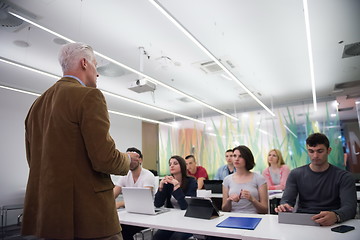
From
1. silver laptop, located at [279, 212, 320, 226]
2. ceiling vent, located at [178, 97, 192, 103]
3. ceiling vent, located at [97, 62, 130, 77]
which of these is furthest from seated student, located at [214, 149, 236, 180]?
silver laptop, located at [279, 212, 320, 226]

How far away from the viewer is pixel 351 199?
1869 mm

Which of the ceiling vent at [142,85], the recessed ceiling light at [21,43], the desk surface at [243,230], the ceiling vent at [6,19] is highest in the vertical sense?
the recessed ceiling light at [21,43]

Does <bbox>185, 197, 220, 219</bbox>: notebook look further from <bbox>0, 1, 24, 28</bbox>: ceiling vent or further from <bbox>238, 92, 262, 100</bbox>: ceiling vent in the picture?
<bbox>238, 92, 262, 100</bbox>: ceiling vent

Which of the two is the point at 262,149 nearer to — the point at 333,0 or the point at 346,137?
the point at 346,137

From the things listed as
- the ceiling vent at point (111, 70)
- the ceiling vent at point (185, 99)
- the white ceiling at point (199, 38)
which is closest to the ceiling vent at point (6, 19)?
the white ceiling at point (199, 38)

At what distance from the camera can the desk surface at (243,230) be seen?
1.48m

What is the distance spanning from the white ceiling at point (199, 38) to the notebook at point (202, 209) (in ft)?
7.76

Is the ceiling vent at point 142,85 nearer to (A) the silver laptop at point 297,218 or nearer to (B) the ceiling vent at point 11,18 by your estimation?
(B) the ceiling vent at point 11,18

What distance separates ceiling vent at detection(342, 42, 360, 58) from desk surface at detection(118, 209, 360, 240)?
3686 millimetres

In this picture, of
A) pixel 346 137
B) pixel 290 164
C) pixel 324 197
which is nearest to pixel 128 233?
pixel 324 197

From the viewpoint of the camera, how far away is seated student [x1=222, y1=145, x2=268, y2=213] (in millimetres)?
2373

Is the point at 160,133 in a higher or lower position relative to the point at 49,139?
higher

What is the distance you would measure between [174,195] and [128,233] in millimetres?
688

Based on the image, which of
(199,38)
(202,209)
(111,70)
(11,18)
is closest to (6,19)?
(11,18)
